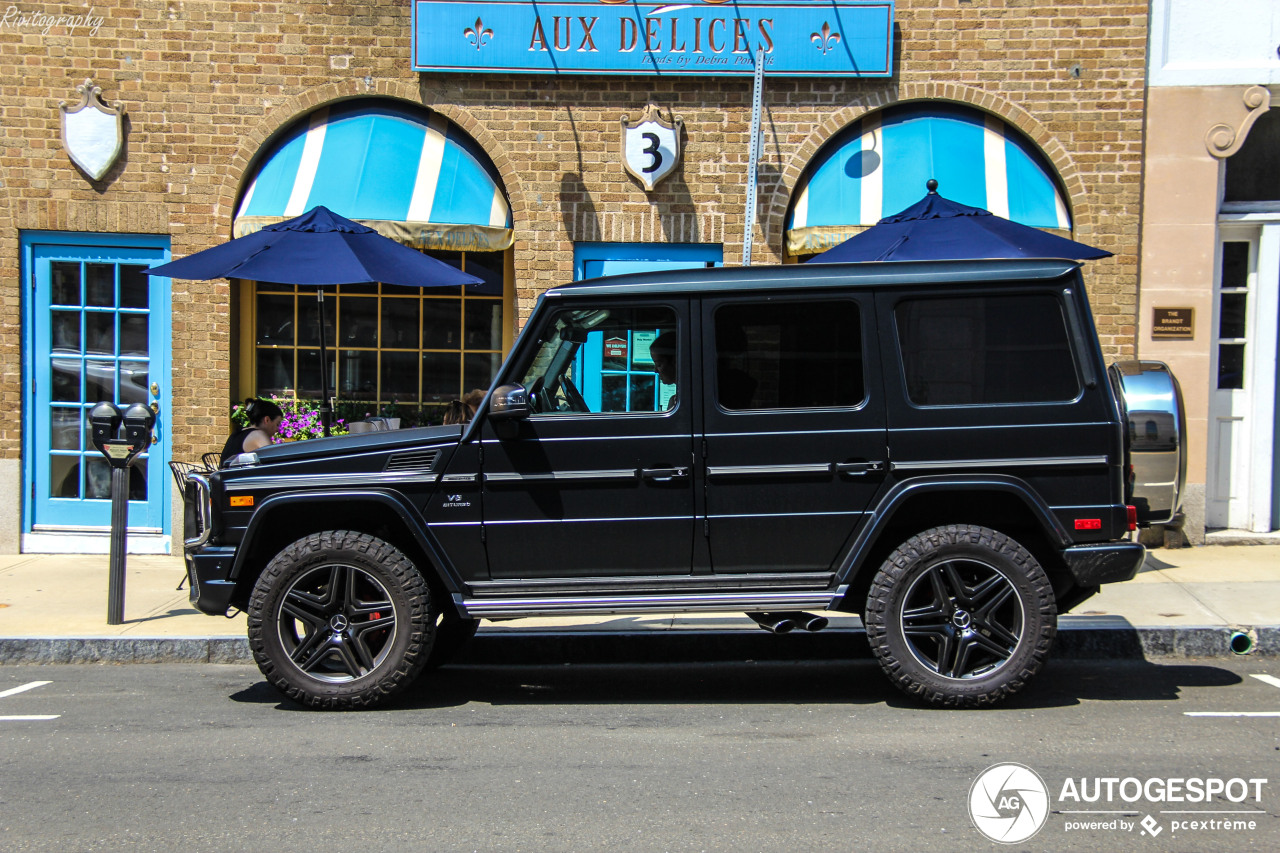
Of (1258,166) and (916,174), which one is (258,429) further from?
(1258,166)

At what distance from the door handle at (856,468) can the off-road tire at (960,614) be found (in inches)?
15.1

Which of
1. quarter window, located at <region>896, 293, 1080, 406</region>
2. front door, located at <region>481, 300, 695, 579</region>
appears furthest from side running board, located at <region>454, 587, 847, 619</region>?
quarter window, located at <region>896, 293, 1080, 406</region>

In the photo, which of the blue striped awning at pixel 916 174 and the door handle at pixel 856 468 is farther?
the blue striped awning at pixel 916 174

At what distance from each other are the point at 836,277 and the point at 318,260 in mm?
3622

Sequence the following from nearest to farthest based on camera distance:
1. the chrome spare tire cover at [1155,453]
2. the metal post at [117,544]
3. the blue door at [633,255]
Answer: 1. the chrome spare tire cover at [1155,453]
2. the metal post at [117,544]
3. the blue door at [633,255]

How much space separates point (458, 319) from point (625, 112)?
2475 millimetres

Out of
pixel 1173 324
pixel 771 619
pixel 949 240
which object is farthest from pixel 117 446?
pixel 1173 324

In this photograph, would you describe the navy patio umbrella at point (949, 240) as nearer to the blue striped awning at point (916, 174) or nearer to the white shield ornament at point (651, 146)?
the blue striped awning at point (916, 174)

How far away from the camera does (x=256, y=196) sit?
9539mm

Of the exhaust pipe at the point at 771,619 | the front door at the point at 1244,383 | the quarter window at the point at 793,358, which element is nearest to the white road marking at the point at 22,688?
the exhaust pipe at the point at 771,619

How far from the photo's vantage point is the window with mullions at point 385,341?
1006 cm

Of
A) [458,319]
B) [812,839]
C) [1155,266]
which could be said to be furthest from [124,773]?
[1155,266]

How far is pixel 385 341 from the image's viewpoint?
10094 millimetres

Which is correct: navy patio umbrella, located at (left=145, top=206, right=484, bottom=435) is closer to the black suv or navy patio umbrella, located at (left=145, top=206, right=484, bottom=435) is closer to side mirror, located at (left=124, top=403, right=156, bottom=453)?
side mirror, located at (left=124, top=403, right=156, bottom=453)
